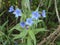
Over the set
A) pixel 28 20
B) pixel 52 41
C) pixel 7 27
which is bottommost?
pixel 52 41

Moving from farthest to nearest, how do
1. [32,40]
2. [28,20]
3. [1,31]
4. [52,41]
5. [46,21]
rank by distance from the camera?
[46,21] < [52,41] < [1,31] < [32,40] < [28,20]

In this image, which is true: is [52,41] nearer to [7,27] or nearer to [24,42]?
[24,42]

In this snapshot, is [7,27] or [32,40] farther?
[7,27]

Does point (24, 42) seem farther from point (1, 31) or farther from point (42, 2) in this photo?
point (42, 2)

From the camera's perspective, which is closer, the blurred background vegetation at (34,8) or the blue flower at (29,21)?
the blue flower at (29,21)

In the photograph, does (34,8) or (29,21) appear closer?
(29,21)

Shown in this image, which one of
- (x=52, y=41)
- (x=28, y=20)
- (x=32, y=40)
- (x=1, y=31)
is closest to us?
(x=28, y=20)

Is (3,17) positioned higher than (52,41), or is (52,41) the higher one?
(3,17)

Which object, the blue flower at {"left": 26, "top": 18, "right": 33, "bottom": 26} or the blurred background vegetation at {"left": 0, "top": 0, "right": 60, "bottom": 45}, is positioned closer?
the blue flower at {"left": 26, "top": 18, "right": 33, "bottom": 26}

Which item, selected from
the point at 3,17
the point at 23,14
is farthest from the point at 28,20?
the point at 3,17
